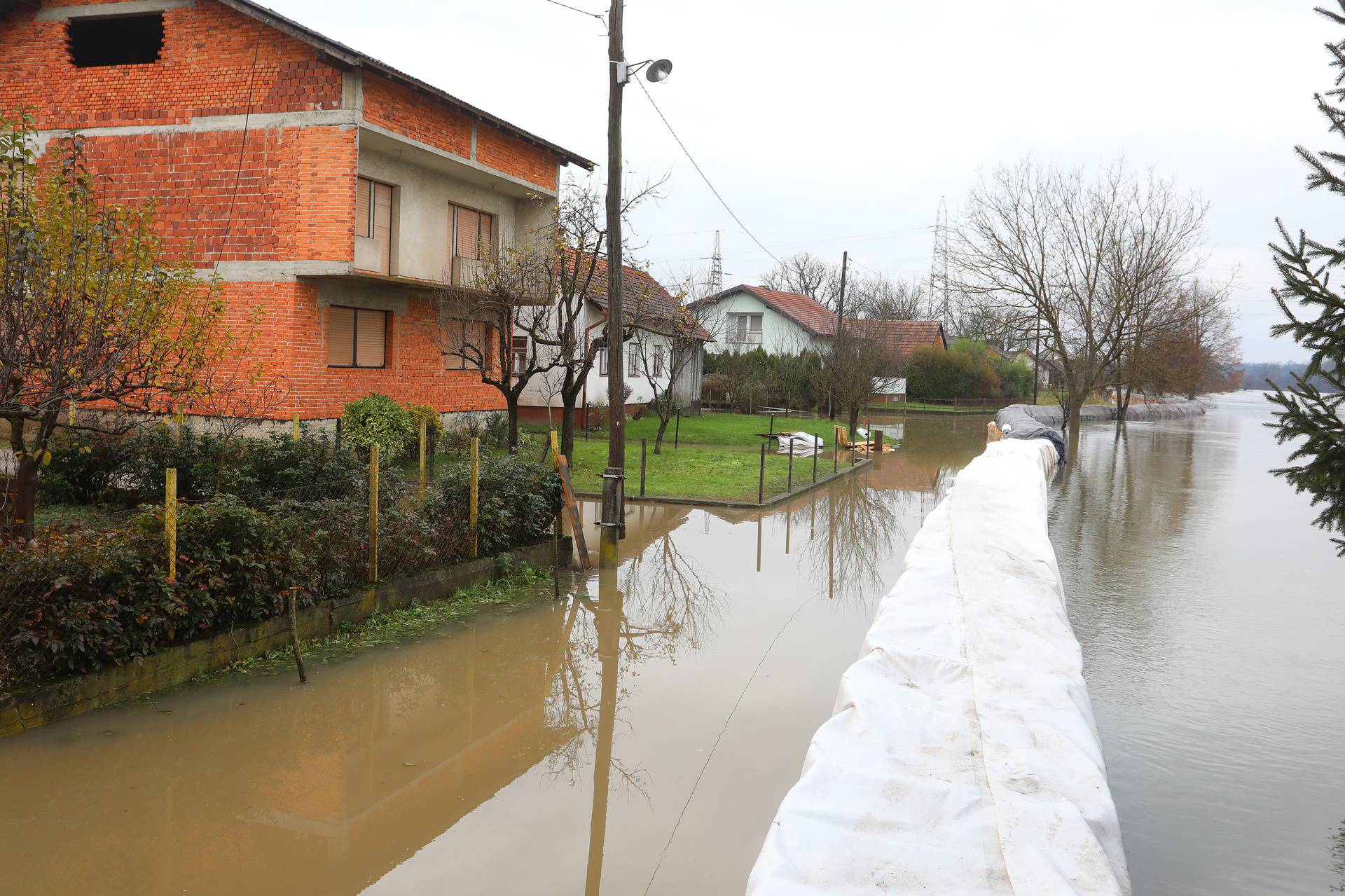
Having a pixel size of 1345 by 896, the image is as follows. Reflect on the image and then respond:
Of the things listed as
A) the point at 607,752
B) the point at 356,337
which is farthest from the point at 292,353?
the point at 607,752

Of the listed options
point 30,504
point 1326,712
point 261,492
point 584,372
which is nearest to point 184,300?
point 261,492

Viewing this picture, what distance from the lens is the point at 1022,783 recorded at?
3.54 m

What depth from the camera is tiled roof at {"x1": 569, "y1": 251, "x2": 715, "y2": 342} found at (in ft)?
76.6

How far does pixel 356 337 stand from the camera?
62.7 feet

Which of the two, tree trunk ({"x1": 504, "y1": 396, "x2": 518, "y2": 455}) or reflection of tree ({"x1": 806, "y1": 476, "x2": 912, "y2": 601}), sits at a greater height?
tree trunk ({"x1": 504, "y1": 396, "x2": 518, "y2": 455})

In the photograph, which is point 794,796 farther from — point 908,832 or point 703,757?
point 703,757

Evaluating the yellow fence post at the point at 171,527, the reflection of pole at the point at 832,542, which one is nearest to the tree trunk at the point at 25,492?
the yellow fence post at the point at 171,527

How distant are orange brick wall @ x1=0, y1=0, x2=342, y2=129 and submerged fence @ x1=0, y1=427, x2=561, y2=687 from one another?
869 cm

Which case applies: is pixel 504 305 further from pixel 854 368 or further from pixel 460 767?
pixel 854 368

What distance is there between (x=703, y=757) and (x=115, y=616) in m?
3.97

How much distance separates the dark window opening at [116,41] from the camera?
60.8 ft

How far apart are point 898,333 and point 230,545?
137 feet

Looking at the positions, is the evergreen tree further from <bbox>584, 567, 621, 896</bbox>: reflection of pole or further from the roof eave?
the roof eave

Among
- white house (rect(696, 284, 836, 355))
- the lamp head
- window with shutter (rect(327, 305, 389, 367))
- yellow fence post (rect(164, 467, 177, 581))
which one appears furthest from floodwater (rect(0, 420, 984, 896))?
white house (rect(696, 284, 836, 355))
